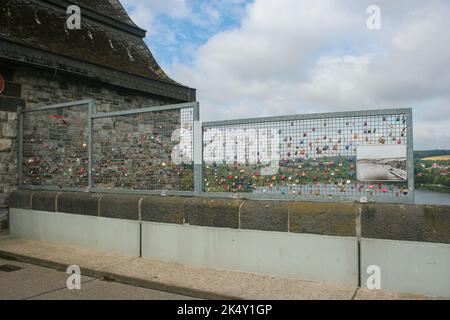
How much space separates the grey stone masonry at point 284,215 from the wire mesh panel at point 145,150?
29 cm

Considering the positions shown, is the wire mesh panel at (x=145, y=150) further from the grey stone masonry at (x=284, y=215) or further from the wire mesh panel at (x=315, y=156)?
the wire mesh panel at (x=315, y=156)

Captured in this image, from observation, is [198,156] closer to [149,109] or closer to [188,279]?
[149,109]

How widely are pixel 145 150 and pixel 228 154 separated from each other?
163 centimetres

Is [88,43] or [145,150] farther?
[88,43]

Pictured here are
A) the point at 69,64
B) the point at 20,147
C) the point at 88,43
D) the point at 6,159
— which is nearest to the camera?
the point at 6,159

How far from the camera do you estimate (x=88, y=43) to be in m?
11.3

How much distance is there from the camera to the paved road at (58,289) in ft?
15.1

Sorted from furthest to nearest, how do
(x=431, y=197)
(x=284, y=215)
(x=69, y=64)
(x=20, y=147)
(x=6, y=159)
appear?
(x=69, y=64), (x=20, y=147), (x=6, y=159), (x=284, y=215), (x=431, y=197)

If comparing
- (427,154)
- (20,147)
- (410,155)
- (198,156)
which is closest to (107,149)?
(198,156)

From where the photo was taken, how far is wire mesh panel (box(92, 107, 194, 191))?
6.03 metres

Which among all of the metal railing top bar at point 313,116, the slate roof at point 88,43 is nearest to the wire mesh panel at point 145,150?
the metal railing top bar at point 313,116
